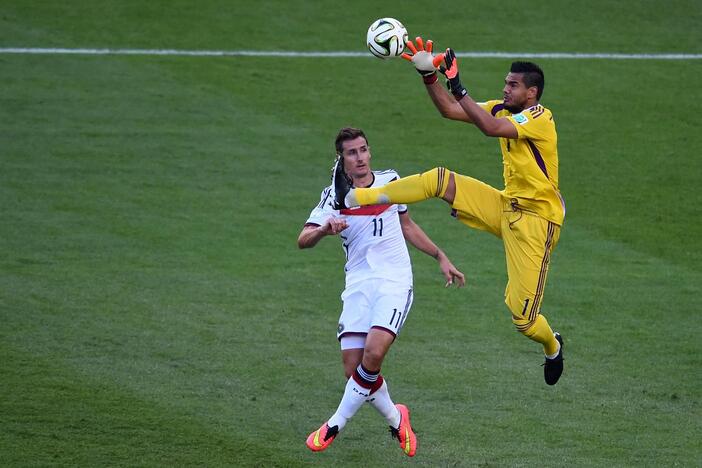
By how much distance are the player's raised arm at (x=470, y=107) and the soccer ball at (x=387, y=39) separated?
447 mm

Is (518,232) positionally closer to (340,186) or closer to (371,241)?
(371,241)

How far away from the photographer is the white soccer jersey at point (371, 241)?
10.5 meters

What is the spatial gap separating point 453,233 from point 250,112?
587 cm

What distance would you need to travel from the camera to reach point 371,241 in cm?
1055

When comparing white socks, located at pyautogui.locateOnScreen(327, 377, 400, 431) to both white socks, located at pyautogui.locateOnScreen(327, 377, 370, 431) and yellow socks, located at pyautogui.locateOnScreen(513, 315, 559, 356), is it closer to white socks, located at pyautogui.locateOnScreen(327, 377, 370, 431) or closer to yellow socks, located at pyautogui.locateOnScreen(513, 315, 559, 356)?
white socks, located at pyautogui.locateOnScreen(327, 377, 370, 431)

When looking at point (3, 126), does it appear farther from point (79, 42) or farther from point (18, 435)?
point (18, 435)

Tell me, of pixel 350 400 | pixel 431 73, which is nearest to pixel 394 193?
pixel 431 73

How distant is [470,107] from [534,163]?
1.00 m

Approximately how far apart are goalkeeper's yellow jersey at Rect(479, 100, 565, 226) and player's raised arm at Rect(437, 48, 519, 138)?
0.73 ft

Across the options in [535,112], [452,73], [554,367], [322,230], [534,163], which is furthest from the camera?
[554,367]

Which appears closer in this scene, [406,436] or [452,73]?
[452,73]

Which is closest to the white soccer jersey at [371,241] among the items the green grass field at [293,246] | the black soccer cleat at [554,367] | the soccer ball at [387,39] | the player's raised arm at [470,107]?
the player's raised arm at [470,107]

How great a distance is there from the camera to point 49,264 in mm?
16547

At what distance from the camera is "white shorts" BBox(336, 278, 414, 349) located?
10.3 metres
